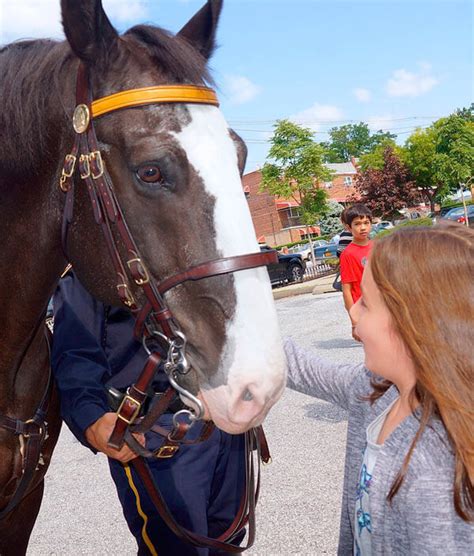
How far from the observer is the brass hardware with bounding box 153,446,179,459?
196 centimetres

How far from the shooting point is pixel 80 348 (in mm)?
2104

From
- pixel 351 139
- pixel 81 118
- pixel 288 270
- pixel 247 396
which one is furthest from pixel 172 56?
pixel 351 139

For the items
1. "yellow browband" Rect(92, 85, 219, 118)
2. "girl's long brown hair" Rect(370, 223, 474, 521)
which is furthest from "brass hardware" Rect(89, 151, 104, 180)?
"girl's long brown hair" Rect(370, 223, 474, 521)

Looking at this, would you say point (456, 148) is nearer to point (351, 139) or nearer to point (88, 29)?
point (88, 29)

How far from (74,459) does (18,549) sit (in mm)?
3113

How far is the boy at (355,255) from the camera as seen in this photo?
17.1 ft

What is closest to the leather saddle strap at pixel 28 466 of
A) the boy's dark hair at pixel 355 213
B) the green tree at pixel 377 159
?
the boy's dark hair at pixel 355 213

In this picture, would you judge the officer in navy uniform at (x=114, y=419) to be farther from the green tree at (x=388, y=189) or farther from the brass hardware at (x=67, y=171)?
the green tree at (x=388, y=189)

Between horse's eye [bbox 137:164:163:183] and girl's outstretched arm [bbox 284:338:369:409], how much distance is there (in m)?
0.87

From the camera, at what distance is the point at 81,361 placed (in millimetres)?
2098

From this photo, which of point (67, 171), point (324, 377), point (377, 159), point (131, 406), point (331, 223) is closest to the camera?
point (67, 171)

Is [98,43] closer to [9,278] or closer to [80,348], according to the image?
[9,278]

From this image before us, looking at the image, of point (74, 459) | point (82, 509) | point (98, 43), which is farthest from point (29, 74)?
point (74, 459)

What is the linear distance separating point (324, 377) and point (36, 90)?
1.36m
